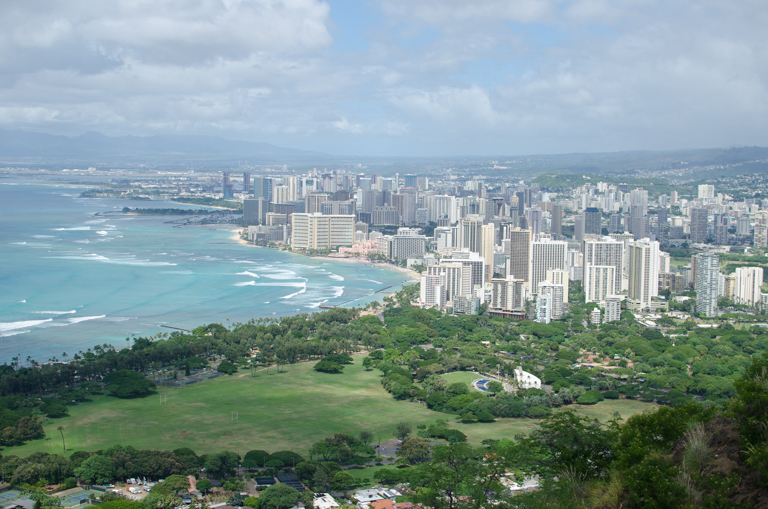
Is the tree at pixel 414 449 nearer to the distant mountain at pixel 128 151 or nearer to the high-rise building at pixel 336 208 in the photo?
the high-rise building at pixel 336 208

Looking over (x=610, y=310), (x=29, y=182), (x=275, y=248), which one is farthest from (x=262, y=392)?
(x=29, y=182)

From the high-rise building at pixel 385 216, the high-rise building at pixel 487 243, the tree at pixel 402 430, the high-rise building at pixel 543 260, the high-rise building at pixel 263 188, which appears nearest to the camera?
the tree at pixel 402 430

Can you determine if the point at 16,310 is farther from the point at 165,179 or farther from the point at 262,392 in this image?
the point at 165,179

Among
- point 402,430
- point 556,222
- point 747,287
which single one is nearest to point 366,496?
point 402,430

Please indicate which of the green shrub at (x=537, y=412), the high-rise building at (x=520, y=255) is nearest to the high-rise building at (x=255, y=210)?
the high-rise building at (x=520, y=255)

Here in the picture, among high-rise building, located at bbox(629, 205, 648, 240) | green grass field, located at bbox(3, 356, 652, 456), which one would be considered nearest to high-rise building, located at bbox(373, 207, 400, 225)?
high-rise building, located at bbox(629, 205, 648, 240)

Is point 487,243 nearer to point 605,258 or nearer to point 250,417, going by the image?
point 605,258
